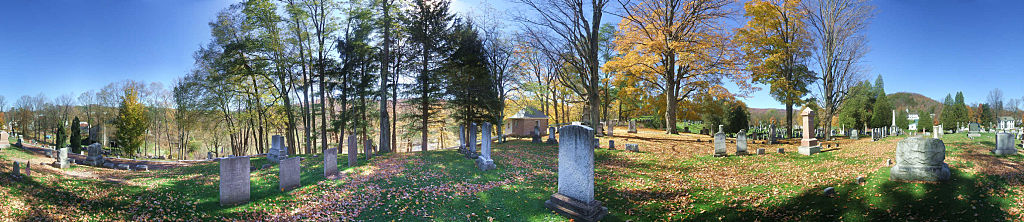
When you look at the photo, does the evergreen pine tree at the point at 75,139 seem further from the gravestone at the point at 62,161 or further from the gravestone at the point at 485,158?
the gravestone at the point at 485,158

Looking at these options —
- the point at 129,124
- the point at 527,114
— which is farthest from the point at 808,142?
the point at 129,124

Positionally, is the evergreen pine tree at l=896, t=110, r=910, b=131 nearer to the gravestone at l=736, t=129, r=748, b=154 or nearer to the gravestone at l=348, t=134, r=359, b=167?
the gravestone at l=736, t=129, r=748, b=154

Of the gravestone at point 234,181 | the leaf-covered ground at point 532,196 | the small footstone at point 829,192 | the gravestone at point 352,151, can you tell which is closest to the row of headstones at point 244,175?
the gravestone at point 234,181

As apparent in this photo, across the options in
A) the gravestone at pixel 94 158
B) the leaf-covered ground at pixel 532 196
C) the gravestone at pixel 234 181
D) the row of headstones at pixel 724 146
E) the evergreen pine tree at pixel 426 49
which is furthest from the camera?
the evergreen pine tree at pixel 426 49

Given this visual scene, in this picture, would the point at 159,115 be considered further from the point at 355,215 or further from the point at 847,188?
the point at 847,188

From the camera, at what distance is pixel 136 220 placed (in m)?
5.79

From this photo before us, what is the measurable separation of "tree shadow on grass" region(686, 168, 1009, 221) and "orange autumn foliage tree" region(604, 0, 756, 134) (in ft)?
40.4

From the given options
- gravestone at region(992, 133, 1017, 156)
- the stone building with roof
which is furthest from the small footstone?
the stone building with roof

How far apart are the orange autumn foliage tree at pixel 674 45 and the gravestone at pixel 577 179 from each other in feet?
43.9

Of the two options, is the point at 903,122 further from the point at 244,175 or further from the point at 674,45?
the point at 244,175

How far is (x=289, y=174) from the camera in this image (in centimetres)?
837

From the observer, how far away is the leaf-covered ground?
5.58 metres

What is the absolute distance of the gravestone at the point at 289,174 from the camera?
8.23 metres

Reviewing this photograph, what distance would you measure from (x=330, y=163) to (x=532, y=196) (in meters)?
5.65
